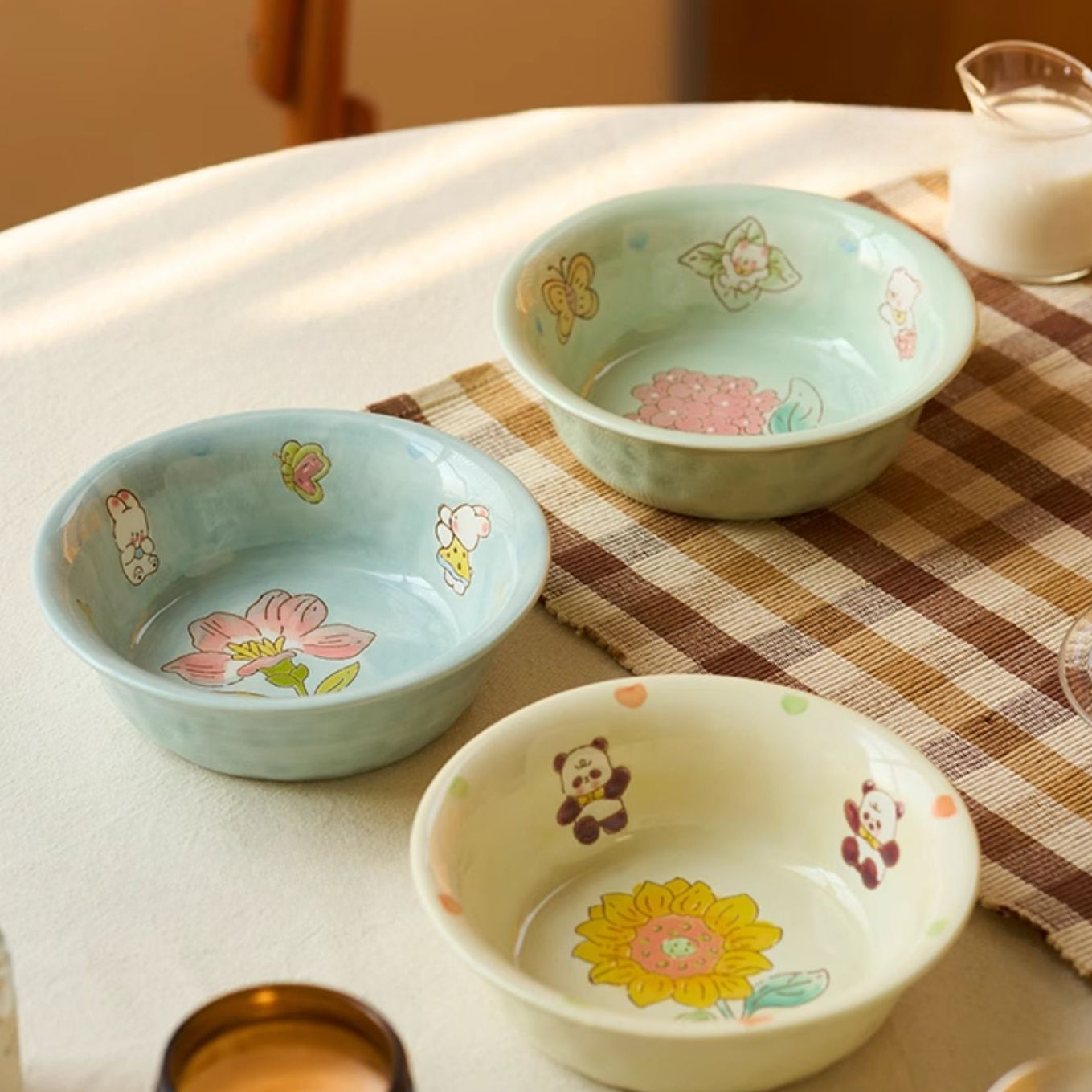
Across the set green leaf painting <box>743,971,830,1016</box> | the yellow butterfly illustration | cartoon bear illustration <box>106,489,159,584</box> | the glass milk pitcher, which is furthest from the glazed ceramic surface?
the glass milk pitcher

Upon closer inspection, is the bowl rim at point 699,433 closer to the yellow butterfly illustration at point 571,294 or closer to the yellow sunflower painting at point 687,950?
→ the yellow butterfly illustration at point 571,294

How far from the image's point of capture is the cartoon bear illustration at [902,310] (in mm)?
1036

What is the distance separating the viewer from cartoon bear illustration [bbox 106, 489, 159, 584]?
34.3 inches

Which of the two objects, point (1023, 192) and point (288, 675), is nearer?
point (288, 675)

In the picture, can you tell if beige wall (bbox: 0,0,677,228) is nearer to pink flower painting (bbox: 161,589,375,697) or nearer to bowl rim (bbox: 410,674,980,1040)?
pink flower painting (bbox: 161,589,375,697)

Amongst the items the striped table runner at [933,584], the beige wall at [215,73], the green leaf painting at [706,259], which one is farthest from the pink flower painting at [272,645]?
the beige wall at [215,73]

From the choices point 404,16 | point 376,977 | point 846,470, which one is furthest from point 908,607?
point 404,16

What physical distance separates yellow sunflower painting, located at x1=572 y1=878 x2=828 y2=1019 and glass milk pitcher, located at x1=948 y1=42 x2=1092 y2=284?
60 cm

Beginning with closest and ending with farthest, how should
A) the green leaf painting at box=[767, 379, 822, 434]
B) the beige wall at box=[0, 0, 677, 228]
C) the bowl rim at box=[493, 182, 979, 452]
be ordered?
the bowl rim at box=[493, 182, 979, 452]
the green leaf painting at box=[767, 379, 822, 434]
the beige wall at box=[0, 0, 677, 228]

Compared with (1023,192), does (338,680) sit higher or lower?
lower

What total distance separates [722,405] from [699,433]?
100 millimetres

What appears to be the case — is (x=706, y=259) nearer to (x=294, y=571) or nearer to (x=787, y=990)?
(x=294, y=571)

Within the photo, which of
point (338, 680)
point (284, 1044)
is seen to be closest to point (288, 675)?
point (338, 680)

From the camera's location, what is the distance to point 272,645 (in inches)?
34.0
